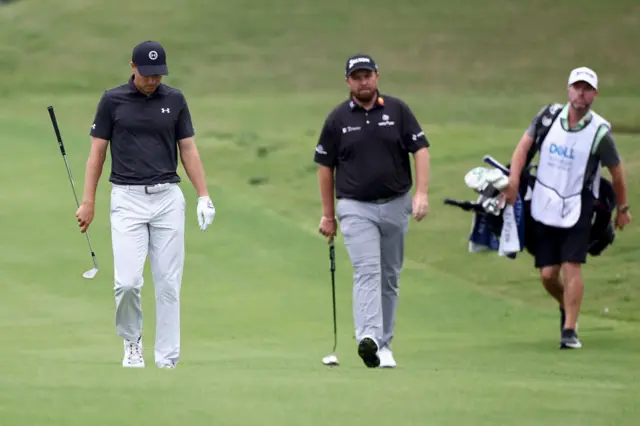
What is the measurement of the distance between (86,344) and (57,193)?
8.01 meters

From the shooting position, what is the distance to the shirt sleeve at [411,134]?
1038cm

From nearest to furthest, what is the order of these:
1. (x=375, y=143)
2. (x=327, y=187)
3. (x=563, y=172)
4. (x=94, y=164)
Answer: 1. (x=94, y=164)
2. (x=375, y=143)
3. (x=327, y=187)
4. (x=563, y=172)

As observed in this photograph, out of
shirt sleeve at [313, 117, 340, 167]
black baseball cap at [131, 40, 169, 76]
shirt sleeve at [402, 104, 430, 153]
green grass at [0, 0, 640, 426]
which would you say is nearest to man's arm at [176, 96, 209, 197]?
black baseball cap at [131, 40, 169, 76]

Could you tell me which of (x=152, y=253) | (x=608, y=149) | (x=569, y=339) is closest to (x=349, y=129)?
(x=152, y=253)

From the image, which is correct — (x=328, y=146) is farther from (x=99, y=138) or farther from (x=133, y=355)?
(x=133, y=355)

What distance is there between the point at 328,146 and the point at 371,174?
1.26ft

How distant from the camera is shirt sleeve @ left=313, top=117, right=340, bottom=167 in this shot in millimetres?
10492

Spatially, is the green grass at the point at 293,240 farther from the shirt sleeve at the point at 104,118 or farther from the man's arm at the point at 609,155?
the shirt sleeve at the point at 104,118

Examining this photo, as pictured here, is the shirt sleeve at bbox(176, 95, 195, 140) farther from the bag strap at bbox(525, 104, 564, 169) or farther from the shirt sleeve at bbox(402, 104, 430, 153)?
the bag strap at bbox(525, 104, 564, 169)

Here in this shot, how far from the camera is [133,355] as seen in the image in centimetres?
990

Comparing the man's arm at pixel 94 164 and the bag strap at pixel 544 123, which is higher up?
the man's arm at pixel 94 164

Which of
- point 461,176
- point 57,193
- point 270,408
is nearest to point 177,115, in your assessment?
point 270,408

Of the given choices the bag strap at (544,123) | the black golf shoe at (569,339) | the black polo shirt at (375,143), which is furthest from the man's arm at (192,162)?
the black golf shoe at (569,339)

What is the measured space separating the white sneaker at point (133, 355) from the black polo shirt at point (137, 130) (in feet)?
3.41
